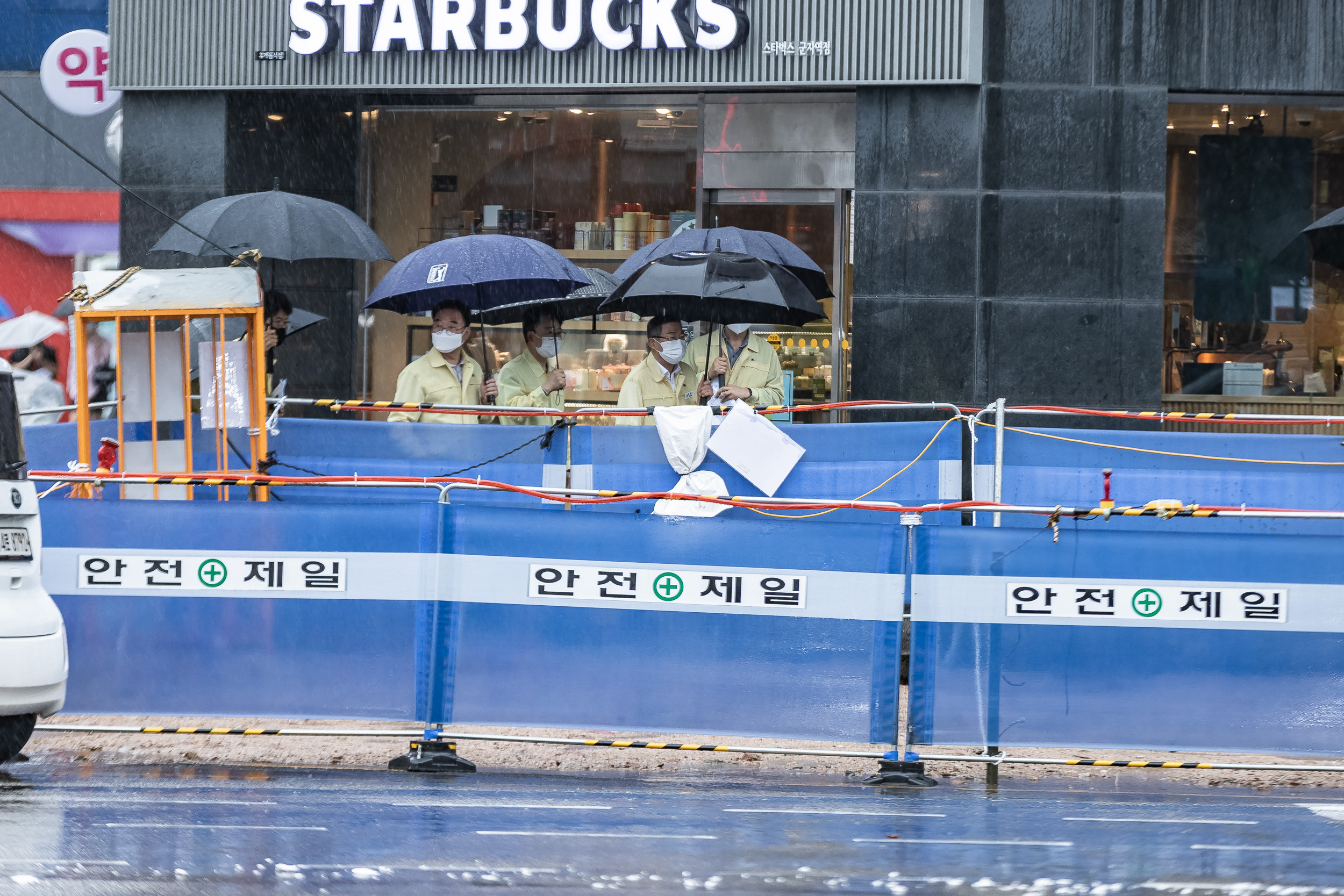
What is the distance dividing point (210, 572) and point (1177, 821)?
4.55 meters

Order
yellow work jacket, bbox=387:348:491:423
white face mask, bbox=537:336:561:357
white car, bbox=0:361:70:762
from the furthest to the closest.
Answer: white face mask, bbox=537:336:561:357 < yellow work jacket, bbox=387:348:491:423 < white car, bbox=0:361:70:762

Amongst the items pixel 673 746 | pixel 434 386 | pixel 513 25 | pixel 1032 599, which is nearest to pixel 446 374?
pixel 434 386

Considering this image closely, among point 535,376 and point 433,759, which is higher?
point 535,376

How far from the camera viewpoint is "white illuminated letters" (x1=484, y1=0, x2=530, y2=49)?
14.1m

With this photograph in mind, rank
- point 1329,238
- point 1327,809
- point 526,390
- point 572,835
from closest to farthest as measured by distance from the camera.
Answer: point 572,835 < point 1327,809 < point 526,390 < point 1329,238

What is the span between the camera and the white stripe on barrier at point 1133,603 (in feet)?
22.9

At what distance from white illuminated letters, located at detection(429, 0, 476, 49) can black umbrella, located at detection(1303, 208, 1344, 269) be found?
759cm

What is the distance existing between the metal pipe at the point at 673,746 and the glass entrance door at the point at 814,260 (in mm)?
7444

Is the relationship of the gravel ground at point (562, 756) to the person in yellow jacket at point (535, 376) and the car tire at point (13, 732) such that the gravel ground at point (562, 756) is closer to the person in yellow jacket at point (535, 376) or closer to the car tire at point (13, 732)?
the car tire at point (13, 732)

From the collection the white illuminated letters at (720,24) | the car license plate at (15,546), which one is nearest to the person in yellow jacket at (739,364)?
the white illuminated letters at (720,24)

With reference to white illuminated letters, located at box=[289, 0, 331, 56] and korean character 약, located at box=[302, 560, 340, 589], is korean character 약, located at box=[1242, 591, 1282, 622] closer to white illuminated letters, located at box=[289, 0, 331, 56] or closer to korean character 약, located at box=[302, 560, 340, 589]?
korean character 약, located at box=[302, 560, 340, 589]

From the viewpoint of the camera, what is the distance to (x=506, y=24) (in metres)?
14.2

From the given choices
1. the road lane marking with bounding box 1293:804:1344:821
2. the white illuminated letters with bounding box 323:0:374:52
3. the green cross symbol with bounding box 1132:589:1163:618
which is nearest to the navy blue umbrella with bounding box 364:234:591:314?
the white illuminated letters with bounding box 323:0:374:52

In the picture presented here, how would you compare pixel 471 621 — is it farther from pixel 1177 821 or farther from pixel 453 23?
pixel 453 23
